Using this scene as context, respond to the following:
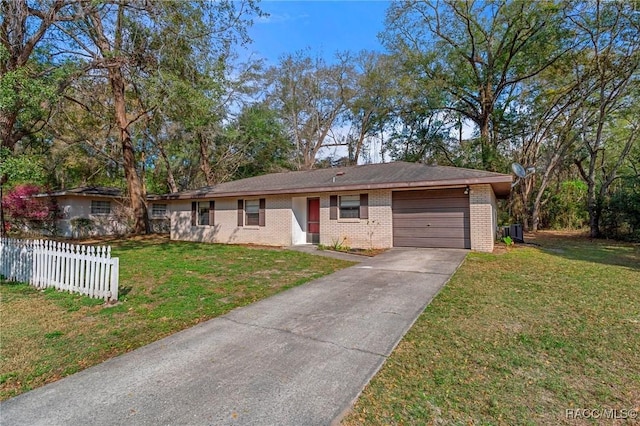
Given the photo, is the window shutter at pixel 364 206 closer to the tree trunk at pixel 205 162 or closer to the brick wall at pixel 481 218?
the brick wall at pixel 481 218

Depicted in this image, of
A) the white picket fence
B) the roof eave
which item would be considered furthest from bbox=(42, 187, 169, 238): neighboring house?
the white picket fence

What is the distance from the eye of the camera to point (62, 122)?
662 inches

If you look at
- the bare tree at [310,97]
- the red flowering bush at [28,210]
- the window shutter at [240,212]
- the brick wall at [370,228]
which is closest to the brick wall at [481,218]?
the brick wall at [370,228]

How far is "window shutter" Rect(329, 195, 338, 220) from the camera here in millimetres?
12281

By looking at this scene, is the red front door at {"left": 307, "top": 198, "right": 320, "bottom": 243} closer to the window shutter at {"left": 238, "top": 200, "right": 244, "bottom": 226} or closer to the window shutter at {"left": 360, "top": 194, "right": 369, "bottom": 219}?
the window shutter at {"left": 360, "top": 194, "right": 369, "bottom": 219}

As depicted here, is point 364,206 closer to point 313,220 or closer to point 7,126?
point 313,220

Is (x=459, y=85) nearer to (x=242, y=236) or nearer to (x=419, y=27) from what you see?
(x=419, y=27)

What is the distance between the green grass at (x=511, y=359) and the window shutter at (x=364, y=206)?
6.05 m

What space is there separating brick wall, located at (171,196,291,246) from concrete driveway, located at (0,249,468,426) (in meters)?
8.17

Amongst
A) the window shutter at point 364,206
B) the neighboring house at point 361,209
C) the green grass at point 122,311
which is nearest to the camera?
the green grass at point 122,311

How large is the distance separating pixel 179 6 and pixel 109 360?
10223mm

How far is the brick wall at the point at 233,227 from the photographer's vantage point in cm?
1310

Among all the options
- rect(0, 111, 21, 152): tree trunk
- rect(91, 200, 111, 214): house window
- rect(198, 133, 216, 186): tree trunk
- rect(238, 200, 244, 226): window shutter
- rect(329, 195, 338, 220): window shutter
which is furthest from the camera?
rect(198, 133, 216, 186): tree trunk

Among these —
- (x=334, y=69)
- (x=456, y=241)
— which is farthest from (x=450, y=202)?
(x=334, y=69)
